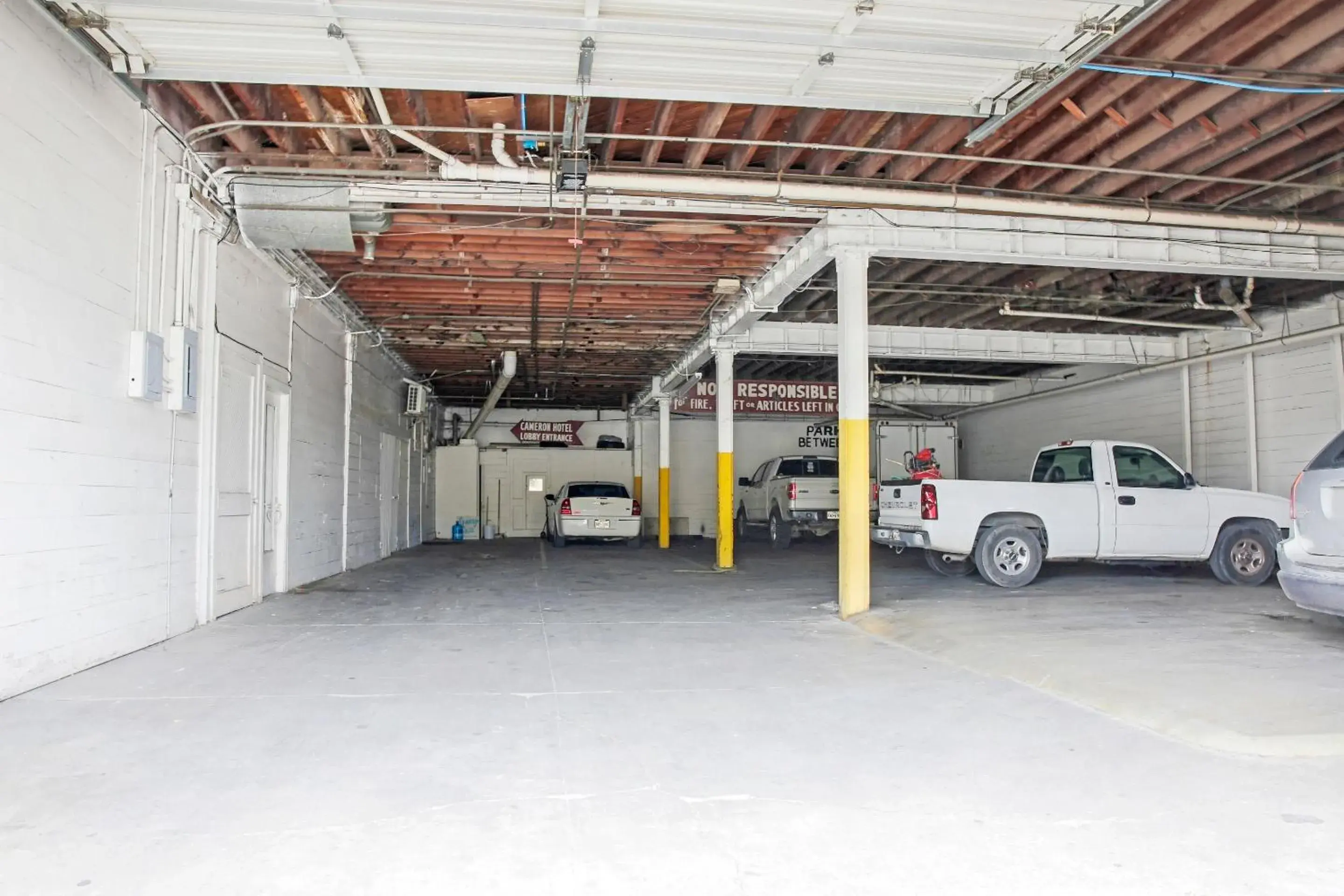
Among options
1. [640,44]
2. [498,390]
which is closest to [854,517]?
[640,44]

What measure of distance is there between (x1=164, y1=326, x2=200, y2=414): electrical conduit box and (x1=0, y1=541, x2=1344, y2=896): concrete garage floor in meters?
1.92

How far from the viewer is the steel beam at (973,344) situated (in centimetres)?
1432

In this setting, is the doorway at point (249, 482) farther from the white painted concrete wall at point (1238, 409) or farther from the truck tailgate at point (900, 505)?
the white painted concrete wall at point (1238, 409)

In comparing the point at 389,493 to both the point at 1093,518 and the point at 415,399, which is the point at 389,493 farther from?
the point at 1093,518

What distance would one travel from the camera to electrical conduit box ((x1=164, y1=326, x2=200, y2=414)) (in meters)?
6.95

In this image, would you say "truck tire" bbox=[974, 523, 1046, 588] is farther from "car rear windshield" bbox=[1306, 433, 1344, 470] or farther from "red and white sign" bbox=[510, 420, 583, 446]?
"red and white sign" bbox=[510, 420, 583, 446]

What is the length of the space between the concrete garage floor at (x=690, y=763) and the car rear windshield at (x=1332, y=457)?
4.37 ft

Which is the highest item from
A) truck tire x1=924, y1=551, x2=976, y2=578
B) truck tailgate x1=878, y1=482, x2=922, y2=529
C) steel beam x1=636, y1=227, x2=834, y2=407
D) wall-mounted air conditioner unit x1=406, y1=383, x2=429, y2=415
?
steel beam x1=636, y1=227, x2=834, y2=407

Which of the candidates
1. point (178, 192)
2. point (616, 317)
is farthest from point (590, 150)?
point (616, 317)

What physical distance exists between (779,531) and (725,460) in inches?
200

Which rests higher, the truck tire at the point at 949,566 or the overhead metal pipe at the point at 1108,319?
the overhead metal pipe at the point at 1108,319

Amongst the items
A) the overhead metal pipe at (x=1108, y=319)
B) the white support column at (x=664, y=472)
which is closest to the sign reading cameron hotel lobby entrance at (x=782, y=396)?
the white support column at (x=664, y=472)

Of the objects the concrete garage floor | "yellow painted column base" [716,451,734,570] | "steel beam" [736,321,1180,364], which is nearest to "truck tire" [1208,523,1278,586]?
the concrete garage floor

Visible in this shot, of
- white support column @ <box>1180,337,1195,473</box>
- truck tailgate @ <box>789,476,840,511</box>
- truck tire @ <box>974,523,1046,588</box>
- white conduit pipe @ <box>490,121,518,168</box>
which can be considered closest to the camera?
white conduit pipe @ <box>490,121,518,168</box>
